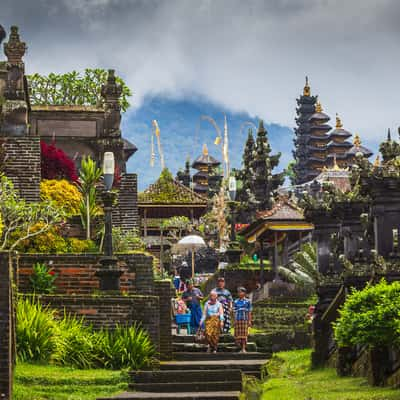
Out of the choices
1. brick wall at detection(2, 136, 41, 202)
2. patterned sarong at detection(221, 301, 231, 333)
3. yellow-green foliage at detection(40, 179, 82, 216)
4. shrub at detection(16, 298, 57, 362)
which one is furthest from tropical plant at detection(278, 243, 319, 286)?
shrub at detection(16, 298, 57, 362)

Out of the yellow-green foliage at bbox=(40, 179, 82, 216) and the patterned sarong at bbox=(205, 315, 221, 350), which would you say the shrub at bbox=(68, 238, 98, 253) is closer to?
the yellow-green foliage at bbox=(40, 179, 82, 216)

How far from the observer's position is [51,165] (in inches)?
1469

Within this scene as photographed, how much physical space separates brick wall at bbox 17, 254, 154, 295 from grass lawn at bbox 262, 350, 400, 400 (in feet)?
11.0

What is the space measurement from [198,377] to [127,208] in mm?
13124

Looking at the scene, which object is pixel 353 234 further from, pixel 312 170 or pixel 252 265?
pixel 312 170

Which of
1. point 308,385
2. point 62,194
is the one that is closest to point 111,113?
point 62,194

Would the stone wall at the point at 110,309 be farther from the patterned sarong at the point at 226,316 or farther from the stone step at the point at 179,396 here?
the patterned sarong at the point at 226,316

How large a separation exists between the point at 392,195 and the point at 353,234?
12.5 feet

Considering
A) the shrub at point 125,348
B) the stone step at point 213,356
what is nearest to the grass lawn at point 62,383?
the shrub at point 125,348

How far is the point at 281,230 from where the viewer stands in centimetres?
4881

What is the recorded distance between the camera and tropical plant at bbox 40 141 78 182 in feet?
122

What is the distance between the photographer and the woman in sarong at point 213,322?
27500mm

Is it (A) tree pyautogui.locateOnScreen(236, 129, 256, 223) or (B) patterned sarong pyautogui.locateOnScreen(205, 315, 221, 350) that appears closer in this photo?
(B) patterned sarong pyautogui.locateOnScreen(205, 315, 221, 350)

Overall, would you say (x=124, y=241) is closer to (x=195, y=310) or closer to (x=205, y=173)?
(x=195, y=310)
